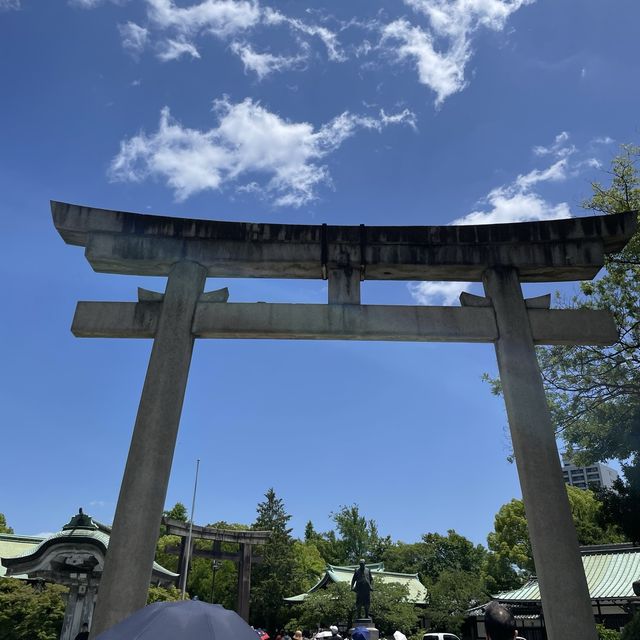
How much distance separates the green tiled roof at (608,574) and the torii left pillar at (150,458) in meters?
17.0

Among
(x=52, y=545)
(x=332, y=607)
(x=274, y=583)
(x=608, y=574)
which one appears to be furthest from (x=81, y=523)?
(x=274, y=583)

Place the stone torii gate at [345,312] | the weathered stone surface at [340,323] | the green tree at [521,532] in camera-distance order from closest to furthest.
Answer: the stone torii gate at [345,312] < the weathered stone surface at [340,323] < the green tree at [521,532]

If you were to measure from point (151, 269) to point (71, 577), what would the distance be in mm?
10068

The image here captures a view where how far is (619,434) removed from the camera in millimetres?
13273

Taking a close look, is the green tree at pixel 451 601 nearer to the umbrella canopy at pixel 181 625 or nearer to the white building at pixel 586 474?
the umbrella canopy at pixel 181 625

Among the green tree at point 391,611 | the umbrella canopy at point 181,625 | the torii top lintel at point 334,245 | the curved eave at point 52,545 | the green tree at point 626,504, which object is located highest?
the torii top lintel at point 334,245

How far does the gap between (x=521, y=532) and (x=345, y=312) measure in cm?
4084

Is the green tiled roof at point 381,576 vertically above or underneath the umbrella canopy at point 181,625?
above

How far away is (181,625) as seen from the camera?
232cm

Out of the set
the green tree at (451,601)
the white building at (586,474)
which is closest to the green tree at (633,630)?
the green tree at (451,601)

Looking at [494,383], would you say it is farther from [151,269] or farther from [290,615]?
[290,615]

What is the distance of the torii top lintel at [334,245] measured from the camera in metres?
7.70

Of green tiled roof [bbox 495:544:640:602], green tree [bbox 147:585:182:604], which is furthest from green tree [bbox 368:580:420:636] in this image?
green tree [bbox 147:585:182:604]

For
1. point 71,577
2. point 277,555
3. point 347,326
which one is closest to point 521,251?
point 347,326
